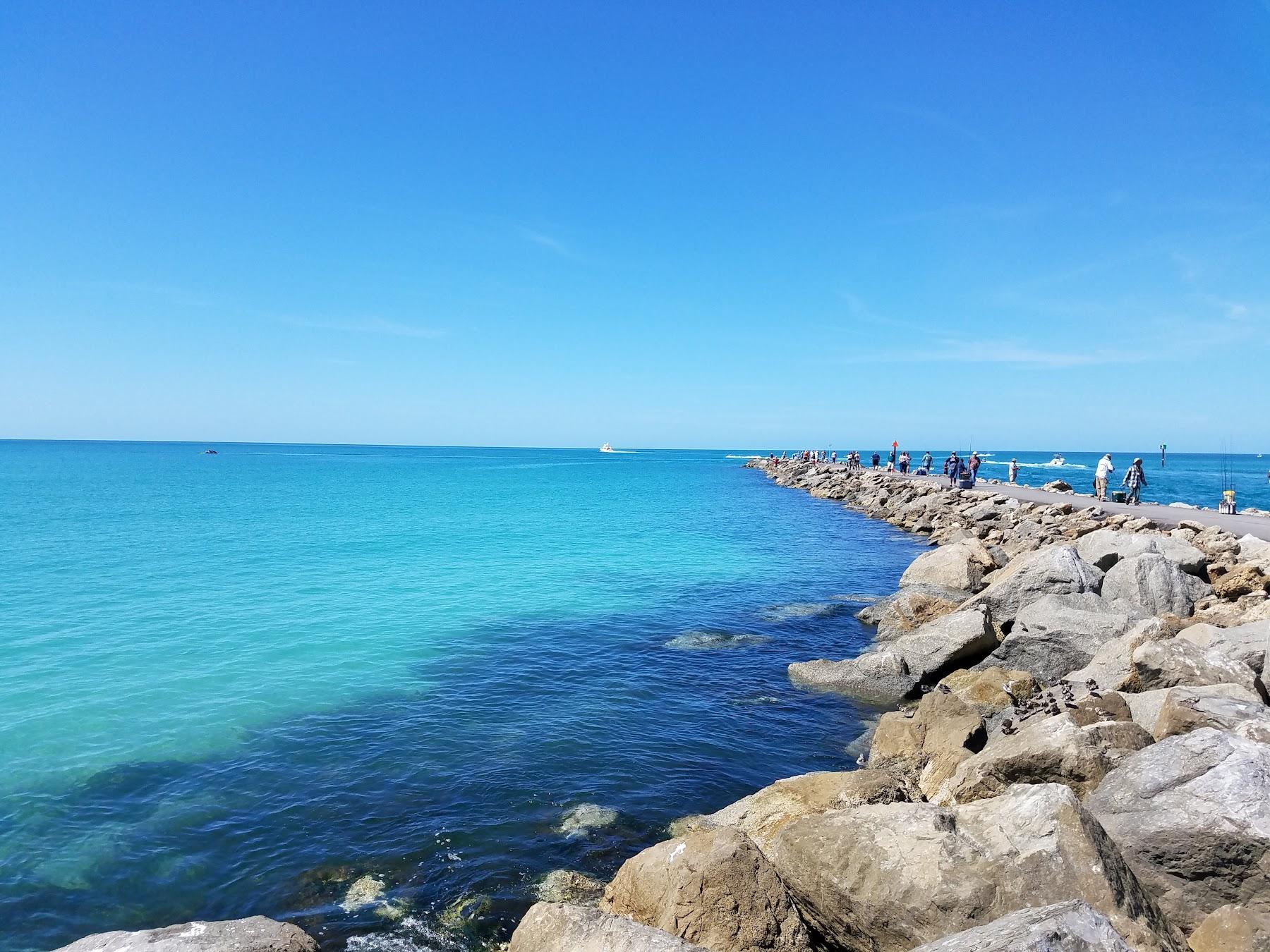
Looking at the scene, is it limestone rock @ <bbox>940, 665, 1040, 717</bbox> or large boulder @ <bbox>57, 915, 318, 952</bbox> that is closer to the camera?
large boulder @ <bbox>57, 915, 318, 952</bbox>

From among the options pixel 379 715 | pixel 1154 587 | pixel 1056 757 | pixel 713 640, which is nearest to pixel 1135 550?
pixel 1154 587

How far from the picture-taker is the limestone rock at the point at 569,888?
7.70 m

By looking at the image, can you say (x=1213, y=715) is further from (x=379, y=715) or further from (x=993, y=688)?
(x=379, y=715)

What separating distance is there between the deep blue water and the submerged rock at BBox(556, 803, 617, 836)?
0.17 m

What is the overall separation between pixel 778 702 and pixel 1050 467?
126654 mm

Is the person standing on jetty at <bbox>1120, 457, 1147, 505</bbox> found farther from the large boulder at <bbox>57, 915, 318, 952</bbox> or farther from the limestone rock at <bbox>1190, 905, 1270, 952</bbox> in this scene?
the large boulder at <bbox>57, 915, 318, 952</bbox>

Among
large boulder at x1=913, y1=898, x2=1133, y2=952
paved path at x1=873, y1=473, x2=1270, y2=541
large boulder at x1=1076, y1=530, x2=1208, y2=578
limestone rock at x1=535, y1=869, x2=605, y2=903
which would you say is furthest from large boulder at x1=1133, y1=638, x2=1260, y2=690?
paved path at x1=873, y1=473, x2=1270, y2=541

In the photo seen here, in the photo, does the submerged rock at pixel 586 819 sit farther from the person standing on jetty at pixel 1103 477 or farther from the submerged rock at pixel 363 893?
the person standing on jetty at pixel 1103 477

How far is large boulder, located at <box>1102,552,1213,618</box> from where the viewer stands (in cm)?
1486

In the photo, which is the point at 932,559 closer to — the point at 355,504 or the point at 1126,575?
the point at 1126,575

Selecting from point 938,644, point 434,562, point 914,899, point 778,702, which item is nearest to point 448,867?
point 914,899

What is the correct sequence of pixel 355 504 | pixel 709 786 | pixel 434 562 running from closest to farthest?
1. pixel 709 786
2. pixel 434 562
3. pixel 355 504

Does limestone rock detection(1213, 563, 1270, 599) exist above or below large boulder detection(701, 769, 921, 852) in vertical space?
above

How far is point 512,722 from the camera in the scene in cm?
1277
